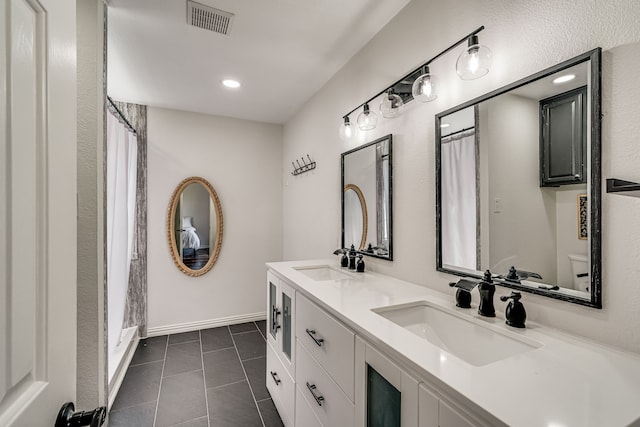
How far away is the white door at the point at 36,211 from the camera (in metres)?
0.42

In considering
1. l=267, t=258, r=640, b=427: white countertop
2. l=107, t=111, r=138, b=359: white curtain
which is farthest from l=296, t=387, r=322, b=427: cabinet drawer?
l=107, t=111, r=138, b=359: white curtain

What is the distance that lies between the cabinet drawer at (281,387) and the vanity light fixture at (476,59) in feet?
5.88

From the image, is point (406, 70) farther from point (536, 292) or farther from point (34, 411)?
point (34, 411)

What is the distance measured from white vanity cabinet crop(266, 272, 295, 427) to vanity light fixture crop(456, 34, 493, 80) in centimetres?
137

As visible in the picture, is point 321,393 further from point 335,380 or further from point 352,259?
point 352,259

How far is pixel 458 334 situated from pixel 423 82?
1.13 meters

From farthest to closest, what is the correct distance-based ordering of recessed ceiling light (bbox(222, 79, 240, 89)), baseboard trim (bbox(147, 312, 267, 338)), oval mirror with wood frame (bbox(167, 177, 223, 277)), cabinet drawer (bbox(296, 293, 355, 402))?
oval mirror with wood frame (bbox(167, 177, 223, 277)), baseboard trim (bbox(147, 312, 267, 338)), recessed ceiling light (bbox(222, 79, 240, 89)), cabinet drawer (bbox(296, 293, 355, 402))

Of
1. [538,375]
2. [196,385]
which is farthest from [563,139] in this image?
[196,385]

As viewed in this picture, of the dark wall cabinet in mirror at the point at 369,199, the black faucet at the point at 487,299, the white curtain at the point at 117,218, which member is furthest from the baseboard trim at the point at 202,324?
the black faucet at the point at 487,299

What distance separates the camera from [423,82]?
1.35m

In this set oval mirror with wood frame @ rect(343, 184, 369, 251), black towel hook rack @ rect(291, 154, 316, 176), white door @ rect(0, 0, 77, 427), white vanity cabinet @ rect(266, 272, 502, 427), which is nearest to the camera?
white door @ rect(0, 0, 77, 427)

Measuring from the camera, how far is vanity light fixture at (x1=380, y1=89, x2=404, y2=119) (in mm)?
1615

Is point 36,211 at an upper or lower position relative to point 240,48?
lower

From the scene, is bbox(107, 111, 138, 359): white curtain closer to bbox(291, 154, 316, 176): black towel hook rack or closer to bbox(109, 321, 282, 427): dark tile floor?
bbox(109, 321, 282, 427): dark tile floor
